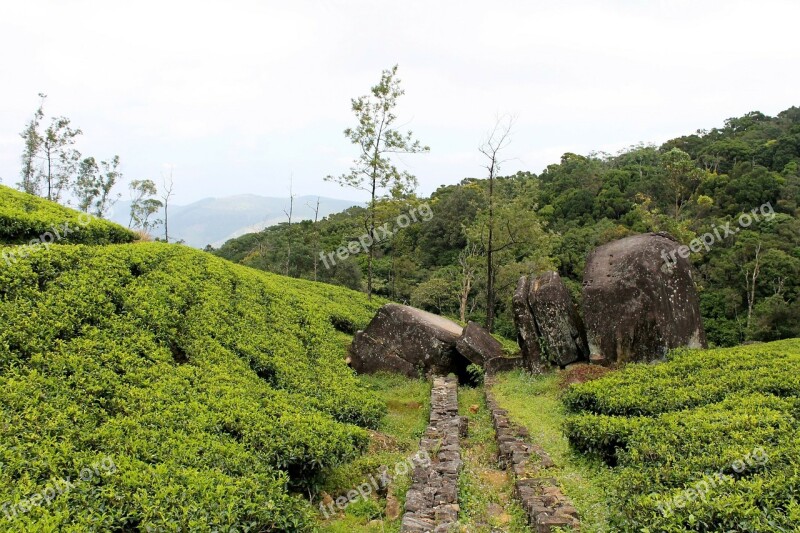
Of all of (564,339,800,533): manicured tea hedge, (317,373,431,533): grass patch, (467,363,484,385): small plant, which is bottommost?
(317,373,431,533): grass patch

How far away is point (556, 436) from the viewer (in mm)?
10367

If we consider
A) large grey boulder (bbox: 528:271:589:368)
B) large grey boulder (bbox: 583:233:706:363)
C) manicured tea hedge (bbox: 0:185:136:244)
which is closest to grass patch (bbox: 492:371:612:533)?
large grey boulder (bbox: 528:271:589:368)

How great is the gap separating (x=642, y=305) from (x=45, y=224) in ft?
49.0

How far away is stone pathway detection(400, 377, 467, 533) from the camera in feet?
22.5

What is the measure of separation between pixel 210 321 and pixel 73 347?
3.46 meters

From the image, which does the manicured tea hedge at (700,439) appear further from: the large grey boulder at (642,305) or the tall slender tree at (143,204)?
the tall slender tree at (143,204)

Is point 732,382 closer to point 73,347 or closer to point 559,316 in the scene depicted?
point 559,316

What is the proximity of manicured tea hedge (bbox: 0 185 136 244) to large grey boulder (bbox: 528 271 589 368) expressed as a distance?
1223 centimetres

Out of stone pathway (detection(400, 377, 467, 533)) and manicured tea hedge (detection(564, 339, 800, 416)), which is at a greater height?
manicured tea hedge (detection(564, 339, 800, 416))

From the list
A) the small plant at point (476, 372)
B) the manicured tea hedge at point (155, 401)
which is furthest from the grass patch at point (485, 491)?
the small plant at point (476, 372)

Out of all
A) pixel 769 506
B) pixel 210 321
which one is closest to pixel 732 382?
pixel 769 506

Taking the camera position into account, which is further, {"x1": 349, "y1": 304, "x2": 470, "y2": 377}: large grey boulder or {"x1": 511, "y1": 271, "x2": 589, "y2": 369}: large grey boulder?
{"x1": 349, "y1": 304, "x2": 470, "y2": 377}: large grey boulder

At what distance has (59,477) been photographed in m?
5.84

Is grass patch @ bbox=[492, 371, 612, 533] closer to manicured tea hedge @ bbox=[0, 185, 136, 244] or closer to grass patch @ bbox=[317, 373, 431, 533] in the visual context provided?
grass patch @ bbox=[317, 373, 431, 533]
